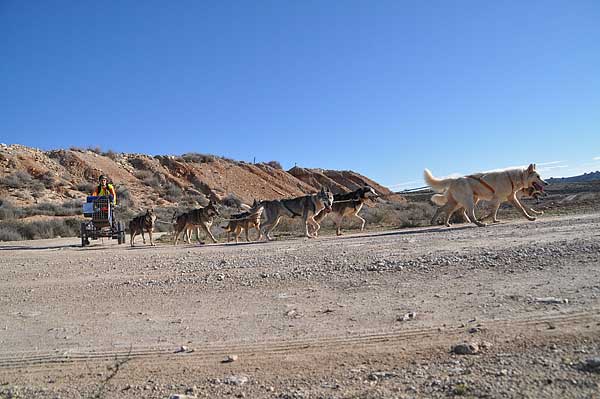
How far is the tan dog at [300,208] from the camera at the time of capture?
1670cm

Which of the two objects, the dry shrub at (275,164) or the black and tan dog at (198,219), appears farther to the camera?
the dry shrub at (275,164)

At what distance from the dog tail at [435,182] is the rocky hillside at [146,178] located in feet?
106

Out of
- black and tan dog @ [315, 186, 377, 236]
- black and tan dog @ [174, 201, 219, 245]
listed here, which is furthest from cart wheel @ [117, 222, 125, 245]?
black and tan dog @ [315, 186, 377, 236]

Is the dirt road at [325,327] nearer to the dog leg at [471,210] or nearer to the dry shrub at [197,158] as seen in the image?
the dog leg at [471,210]

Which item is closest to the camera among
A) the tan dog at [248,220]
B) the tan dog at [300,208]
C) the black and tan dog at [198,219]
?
the tan dog at [300,208]

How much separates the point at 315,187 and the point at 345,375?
6996cm

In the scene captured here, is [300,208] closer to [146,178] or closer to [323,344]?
[323,344]

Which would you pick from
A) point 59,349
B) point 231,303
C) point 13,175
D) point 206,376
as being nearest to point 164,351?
point 206,376

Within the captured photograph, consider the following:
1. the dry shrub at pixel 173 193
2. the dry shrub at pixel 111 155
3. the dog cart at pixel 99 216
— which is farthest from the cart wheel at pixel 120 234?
the dry shrub at pixel 111 155

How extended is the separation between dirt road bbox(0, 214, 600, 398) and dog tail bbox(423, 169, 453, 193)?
Result: 246 inches

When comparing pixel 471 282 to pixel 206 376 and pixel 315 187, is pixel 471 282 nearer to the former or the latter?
pixel 206 376

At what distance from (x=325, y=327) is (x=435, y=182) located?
11.0 meters

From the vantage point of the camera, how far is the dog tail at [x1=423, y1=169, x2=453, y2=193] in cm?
1477

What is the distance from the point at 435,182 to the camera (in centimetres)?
1498
